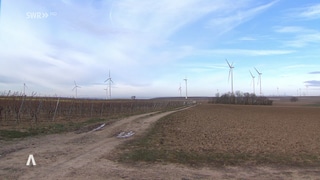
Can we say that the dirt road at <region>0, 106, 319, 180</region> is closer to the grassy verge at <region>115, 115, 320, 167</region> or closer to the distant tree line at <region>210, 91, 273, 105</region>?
the grassy verge at <region>115, 115, 320, 167</region>

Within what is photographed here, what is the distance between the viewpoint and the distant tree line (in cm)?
12438

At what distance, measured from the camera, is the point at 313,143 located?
61.1 ft

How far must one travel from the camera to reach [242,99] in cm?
12675

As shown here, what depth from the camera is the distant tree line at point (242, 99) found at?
12438 cm

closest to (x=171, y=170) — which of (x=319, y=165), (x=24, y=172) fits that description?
(x=24, y=172)

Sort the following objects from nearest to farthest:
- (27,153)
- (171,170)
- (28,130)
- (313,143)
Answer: (171,170) → (27,153) → (313,143) → (28,130)

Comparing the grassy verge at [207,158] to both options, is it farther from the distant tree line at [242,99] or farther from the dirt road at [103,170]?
the distant tree line at [242,99]

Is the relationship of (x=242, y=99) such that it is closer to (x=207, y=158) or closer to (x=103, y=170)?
(x=207, y=158)

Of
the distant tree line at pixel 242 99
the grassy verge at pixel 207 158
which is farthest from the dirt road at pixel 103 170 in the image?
the distant tree line at pixel 242 99

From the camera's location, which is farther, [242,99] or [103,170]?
[242,99]

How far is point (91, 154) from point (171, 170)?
410cm

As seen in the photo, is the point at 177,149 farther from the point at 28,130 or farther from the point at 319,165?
the point at 28,130

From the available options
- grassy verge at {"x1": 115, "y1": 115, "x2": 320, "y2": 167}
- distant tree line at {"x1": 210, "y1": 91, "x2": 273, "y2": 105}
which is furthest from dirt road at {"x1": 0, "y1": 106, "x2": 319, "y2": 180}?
distant tree line at {"x1": 210, "y1": 91, "x2": 273, "y2": 105}

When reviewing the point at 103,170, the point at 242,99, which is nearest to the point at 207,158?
the point at 103,170
